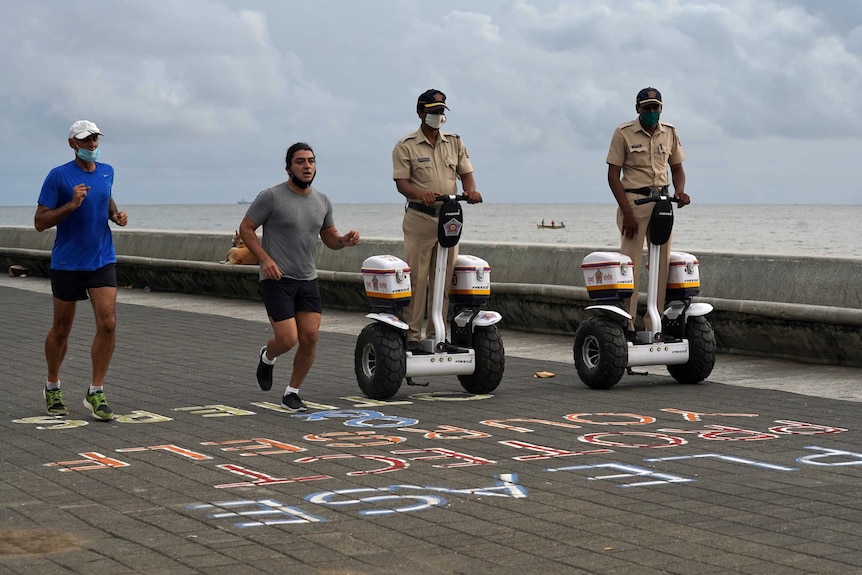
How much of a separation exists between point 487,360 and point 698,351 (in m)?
1.75

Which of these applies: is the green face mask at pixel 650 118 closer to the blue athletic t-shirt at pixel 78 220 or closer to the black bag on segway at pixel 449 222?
the black bag on segway at pixel 449 222

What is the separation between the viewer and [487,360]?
10453 millimetres

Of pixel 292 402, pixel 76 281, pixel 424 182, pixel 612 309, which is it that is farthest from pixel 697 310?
pixel 76 281

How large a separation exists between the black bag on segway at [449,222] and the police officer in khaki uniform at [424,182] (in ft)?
0.62

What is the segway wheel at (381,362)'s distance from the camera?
10078mm

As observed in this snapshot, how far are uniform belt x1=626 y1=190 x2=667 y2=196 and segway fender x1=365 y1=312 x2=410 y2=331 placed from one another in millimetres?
2313

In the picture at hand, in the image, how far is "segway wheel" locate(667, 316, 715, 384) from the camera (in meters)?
11.0

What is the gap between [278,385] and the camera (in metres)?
11.2

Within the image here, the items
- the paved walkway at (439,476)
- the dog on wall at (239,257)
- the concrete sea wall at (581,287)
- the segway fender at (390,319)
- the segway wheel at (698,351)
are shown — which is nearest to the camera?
the paved walkway at (439,476)

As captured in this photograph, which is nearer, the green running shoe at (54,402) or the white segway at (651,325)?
the green running shoe at (54,402)

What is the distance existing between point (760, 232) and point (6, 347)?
253 ft

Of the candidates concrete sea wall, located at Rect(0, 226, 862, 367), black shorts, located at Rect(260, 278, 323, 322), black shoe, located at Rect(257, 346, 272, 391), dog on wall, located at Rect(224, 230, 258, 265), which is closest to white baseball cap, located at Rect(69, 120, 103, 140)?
black shorts, located at Rect(260, 278, 323, 322)

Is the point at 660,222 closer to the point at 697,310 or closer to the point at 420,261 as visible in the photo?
the point at 697,310

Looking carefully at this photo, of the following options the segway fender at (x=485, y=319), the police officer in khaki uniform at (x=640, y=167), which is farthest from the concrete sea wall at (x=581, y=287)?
the segway fender at (x=485, y=319)
